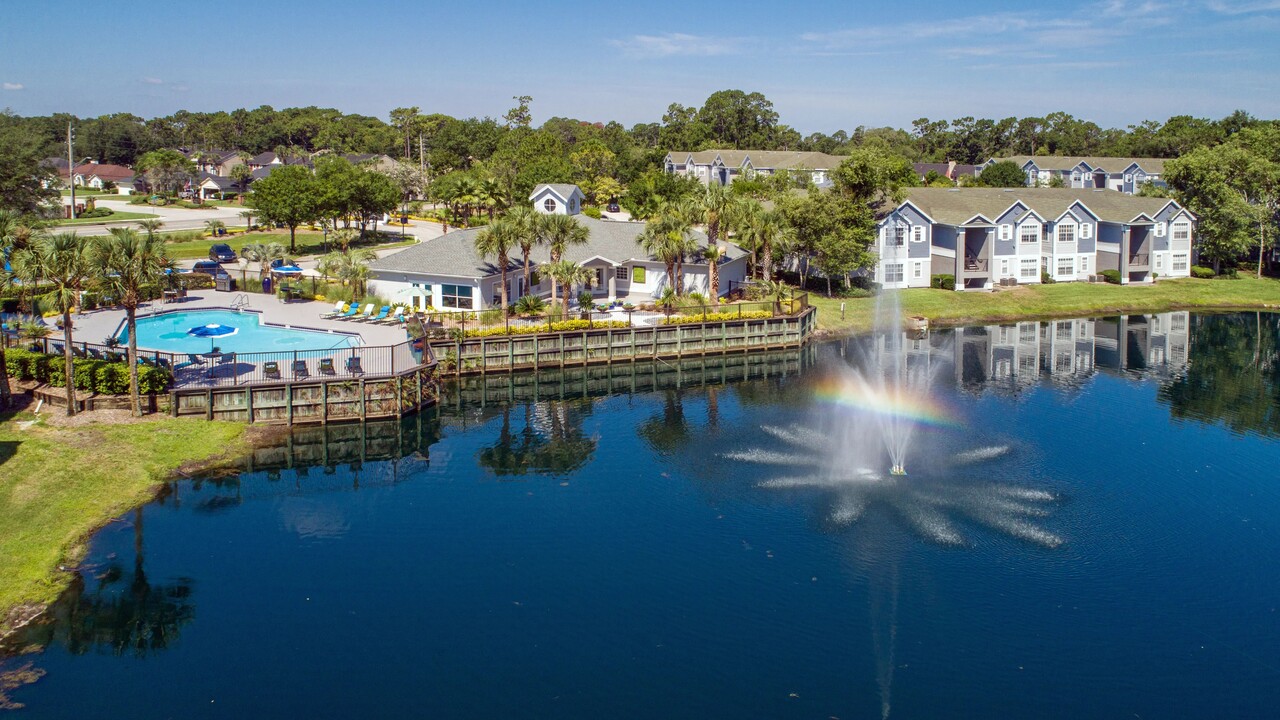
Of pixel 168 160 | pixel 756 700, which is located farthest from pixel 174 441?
pixel 168 160

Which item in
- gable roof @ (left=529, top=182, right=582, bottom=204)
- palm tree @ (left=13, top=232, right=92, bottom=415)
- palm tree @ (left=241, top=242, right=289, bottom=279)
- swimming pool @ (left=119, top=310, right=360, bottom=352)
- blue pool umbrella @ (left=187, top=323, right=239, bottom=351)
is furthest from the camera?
gable roof @ (left=529, top=182, right=582, bottom=204)

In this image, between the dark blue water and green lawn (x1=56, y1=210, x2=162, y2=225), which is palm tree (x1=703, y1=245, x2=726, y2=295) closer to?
the dark blue water

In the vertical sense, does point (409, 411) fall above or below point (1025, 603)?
above

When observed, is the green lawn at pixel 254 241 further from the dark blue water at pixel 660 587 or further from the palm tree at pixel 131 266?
the dark blue water at pixel 660 587

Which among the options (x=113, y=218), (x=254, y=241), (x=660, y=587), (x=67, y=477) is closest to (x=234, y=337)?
(x=67, y=477)

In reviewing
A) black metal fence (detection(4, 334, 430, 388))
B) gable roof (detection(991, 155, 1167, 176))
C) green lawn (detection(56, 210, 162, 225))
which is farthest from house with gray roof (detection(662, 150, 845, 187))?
black metal fence (detection(4, 334, 430, 388))

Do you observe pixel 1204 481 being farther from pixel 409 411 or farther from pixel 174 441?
pixel 174 441

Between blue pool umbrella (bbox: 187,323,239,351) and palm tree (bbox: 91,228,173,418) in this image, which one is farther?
blue pool umbrella (bbox: 187,323,239,351)

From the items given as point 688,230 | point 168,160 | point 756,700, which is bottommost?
point 756,700
